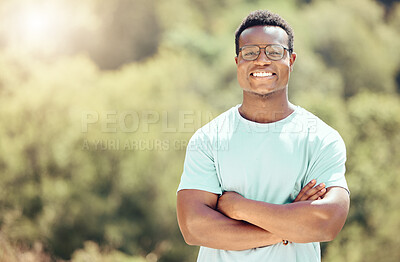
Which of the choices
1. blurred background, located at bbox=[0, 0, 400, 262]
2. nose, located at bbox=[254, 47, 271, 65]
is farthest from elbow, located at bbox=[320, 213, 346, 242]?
blurred background, located at bbox=[0, 0, 400, 262]

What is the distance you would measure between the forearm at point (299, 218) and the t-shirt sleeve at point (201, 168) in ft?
0.45

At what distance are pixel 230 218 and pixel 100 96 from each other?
590 centimetres

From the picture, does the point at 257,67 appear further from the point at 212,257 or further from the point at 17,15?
the point at 17,15

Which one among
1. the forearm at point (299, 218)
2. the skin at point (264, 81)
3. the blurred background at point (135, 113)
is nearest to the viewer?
the forearm at point (299, 218)

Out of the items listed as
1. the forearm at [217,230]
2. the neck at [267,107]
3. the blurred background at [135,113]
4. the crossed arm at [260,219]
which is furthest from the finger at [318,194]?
the blurred background at [135,113]

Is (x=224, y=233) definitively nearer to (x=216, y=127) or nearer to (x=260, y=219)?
(x=260, y=219)

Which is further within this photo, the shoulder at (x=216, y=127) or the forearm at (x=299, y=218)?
the shoulder at (x=216, y=127)

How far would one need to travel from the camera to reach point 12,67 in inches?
277

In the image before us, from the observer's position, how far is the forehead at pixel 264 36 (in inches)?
59.2

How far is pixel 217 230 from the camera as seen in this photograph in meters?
1.42

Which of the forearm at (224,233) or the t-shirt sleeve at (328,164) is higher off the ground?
the t-shirt sleeve at (328,164)

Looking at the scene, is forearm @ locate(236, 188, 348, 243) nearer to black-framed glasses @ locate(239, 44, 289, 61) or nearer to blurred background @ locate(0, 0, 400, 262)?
black-framed glasses @ locate(239, 44, 289, 61)

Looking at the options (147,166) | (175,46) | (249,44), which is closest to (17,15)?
(175,46)

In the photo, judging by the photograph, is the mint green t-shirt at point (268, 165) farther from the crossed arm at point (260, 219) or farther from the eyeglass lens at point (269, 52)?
the eyeglass lens at point (269, 52)
